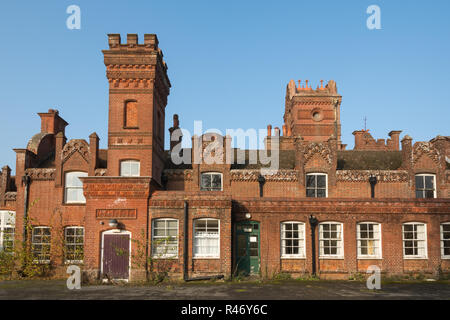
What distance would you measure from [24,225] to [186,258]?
10354mm

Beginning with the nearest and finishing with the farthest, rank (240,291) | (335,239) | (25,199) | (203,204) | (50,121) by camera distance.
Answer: (240,291) < (203,204) < (335,239) < (25,199) < (50,121)

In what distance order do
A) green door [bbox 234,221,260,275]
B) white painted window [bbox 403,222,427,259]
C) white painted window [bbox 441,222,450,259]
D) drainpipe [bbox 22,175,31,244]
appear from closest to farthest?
green door [bbox 234,221,260,275]
white painted window [bbox 403,222,427,259]
white painted window [bbox 441,222,450,259]
drainpipe [bbox 22,175,31,244]

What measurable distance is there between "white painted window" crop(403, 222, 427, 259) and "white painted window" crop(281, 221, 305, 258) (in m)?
5.17

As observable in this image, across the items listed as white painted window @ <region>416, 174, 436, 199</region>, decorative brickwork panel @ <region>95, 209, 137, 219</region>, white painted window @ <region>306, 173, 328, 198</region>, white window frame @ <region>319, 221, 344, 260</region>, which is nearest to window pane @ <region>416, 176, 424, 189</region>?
white painted window @ <region>416, 174, 436, 199</region>

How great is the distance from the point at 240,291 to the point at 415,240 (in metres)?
10.6

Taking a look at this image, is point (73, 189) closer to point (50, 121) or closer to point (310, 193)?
point (50, 121)

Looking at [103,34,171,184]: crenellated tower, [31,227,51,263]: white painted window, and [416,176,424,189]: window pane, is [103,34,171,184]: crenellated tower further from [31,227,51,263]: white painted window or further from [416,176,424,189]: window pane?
[416,176,424,189]: window pane

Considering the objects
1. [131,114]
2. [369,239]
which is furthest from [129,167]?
[369,239]

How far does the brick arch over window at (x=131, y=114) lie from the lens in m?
22.8

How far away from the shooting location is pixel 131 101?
74.9ft

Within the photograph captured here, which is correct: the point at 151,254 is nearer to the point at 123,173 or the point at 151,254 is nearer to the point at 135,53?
the point at 123,173

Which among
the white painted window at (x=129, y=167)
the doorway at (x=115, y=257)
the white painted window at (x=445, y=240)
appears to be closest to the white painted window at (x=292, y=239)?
the white painted window at (x=445, y=240)

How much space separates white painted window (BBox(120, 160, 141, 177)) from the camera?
2262 cm
